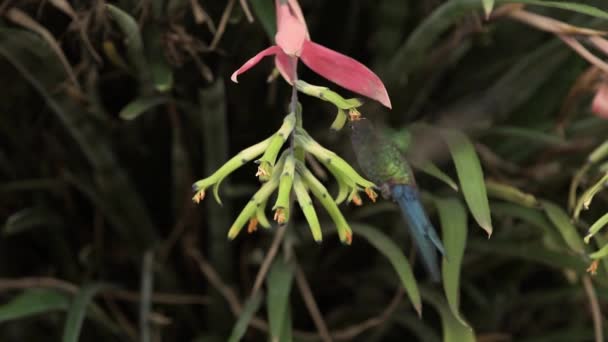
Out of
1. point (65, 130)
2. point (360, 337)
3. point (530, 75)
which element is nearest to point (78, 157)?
point (65, 130)

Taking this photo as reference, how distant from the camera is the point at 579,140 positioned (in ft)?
2.18

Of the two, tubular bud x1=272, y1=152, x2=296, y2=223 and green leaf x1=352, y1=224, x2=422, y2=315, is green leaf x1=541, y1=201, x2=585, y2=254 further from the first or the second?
tubular bud x1=272, y1=152, x2=296, y2=223

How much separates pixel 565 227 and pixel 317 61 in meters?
0.24

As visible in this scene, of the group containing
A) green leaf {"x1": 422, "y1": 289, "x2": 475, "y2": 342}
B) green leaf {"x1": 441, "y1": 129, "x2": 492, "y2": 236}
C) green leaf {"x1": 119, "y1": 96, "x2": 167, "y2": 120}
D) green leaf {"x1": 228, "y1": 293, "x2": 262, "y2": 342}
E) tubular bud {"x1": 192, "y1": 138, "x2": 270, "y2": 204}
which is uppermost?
tubular bud {"x1": 192, "y1": 138, "x2": 270, "y2": 204}

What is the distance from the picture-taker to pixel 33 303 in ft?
1.90

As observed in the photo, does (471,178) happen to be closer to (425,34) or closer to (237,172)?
(425,34)

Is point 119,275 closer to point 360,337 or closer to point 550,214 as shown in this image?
point 360,337

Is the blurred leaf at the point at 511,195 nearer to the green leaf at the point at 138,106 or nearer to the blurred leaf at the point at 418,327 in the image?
the blurred leaf at the point at 418,327

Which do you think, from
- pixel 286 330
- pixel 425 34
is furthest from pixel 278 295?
pixel 425 34

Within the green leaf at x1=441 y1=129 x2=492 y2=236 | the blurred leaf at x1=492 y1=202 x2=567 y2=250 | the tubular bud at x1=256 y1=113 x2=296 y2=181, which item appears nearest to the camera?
the tubular bud at x1=256 y1=113 x2=296 y2=181

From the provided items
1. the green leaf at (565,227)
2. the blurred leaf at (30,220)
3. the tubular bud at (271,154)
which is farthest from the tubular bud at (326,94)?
the blurred leaf at (30,220)

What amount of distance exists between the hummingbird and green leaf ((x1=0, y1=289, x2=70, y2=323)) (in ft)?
0.96

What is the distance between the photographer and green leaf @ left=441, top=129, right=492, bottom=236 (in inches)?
18.7

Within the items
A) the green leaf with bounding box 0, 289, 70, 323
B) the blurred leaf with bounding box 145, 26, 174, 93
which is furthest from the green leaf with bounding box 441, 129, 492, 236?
the green leaf with bounding box 0, 289, 70, 323
